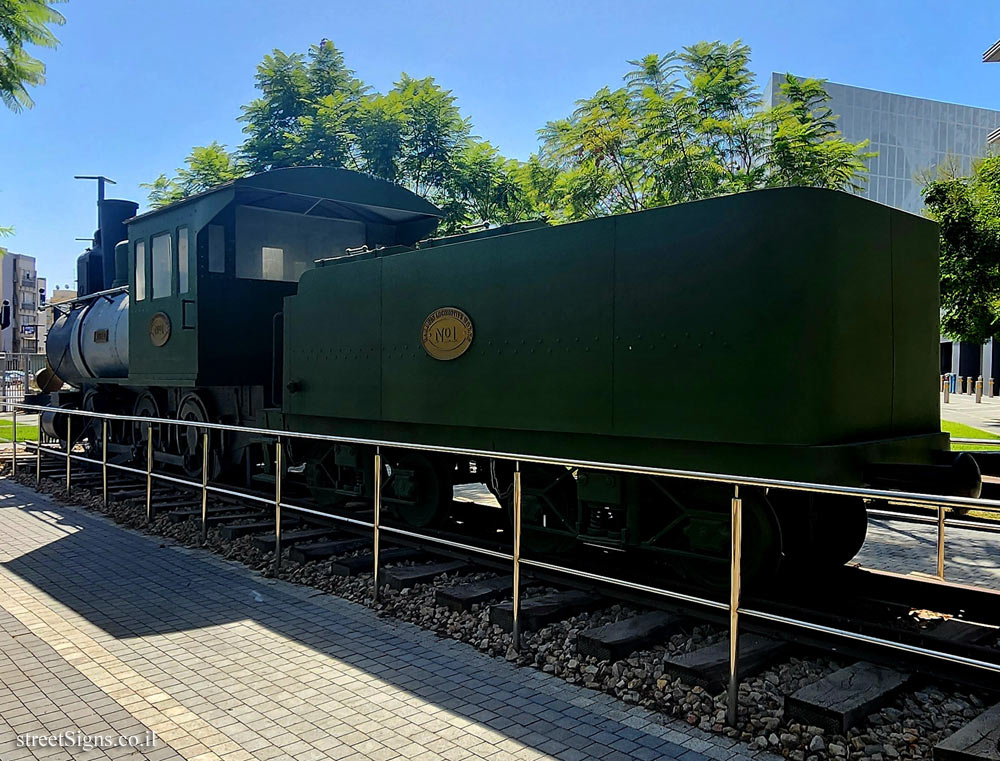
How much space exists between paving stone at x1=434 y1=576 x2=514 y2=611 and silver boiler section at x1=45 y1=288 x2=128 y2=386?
8.03m

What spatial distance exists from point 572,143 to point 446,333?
10.2 meters

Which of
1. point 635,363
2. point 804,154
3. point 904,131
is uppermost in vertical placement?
point 904,131

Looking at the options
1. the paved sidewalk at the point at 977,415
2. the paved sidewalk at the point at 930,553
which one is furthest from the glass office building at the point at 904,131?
the paved sidewalk at the point at 930,553

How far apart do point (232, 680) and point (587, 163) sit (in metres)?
12.8

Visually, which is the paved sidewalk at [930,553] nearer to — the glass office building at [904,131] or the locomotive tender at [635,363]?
the locomotive tender at [635,363]

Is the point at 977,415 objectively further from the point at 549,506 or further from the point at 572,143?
the point at 549,506

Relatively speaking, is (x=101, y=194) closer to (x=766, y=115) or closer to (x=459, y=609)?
(x=766, y=115)

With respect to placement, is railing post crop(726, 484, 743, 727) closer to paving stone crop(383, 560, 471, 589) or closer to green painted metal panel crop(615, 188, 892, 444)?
green painted metal panel crop(615, 188, 892, 444)

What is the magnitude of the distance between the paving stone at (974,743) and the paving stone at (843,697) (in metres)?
0.41

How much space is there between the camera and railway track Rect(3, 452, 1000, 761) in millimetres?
3841

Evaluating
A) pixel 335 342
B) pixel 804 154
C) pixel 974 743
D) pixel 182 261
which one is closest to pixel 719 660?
pixel 974 743

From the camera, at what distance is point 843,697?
385 cm

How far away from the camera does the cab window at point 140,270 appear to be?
35.4ft

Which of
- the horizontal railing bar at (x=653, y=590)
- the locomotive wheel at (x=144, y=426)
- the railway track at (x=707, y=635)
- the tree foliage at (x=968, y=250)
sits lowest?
the railway track at (x=707, y=635)
